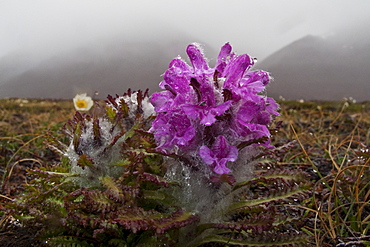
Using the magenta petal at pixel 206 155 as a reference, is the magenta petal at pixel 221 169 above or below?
below

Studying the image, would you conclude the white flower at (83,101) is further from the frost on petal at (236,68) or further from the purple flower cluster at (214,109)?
the frost on petal at (236,68)

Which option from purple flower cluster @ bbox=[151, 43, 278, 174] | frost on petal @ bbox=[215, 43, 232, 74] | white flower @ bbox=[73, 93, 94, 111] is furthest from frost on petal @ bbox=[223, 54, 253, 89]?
white flower @ bbox=[73, 93, 94, 111]

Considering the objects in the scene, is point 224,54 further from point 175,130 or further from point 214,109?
point 175,130

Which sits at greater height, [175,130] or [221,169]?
[175,130]

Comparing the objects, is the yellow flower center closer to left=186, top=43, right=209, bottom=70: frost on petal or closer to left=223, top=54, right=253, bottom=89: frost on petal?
left=186, top=43, right=209, bottom=70: frost on petal

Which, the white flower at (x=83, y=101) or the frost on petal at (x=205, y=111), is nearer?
the frost on petal at (x=205, y=111)

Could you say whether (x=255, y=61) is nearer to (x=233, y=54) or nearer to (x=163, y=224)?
(x=233, y=54)

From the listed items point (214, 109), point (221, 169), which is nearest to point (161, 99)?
point (214, 109)

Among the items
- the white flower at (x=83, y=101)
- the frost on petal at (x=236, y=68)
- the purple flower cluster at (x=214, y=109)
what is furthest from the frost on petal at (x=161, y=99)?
the white flower at (x=83, y=101)
